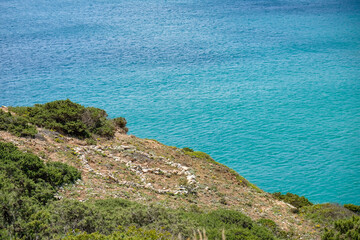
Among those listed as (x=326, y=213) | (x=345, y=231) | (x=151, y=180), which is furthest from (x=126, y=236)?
(x=326, y=213)

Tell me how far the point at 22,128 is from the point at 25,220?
9.94 metres

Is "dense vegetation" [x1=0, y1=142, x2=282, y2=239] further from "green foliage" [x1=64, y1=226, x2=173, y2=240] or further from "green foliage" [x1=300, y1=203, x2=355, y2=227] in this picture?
"green foliage" [x1=300, y1=203, x2=355, y2=227]

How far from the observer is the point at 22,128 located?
18.9 metres

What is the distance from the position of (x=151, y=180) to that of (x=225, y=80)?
3356 cm

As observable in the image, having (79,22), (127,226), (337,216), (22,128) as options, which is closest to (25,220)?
(127,226)

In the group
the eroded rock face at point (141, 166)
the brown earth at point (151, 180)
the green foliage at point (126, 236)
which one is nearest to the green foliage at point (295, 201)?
the brown earth at point (151, 180)

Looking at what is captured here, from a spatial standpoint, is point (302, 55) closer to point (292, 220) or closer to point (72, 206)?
point (292, 220)

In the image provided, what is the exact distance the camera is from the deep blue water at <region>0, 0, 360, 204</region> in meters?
32.3

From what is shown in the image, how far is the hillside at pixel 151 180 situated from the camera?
16188 millimetres

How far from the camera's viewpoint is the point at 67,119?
22.6 metres

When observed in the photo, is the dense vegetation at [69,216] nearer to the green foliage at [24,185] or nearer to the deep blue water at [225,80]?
the green foliage at [24,185]

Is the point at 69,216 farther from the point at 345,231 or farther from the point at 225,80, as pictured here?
the point at 225,80

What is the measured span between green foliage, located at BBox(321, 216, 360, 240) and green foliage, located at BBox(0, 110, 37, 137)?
52.2ft

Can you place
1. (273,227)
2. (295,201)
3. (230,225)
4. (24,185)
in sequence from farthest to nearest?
(295,201) < (273,227) < (230,225) < (24,185)
